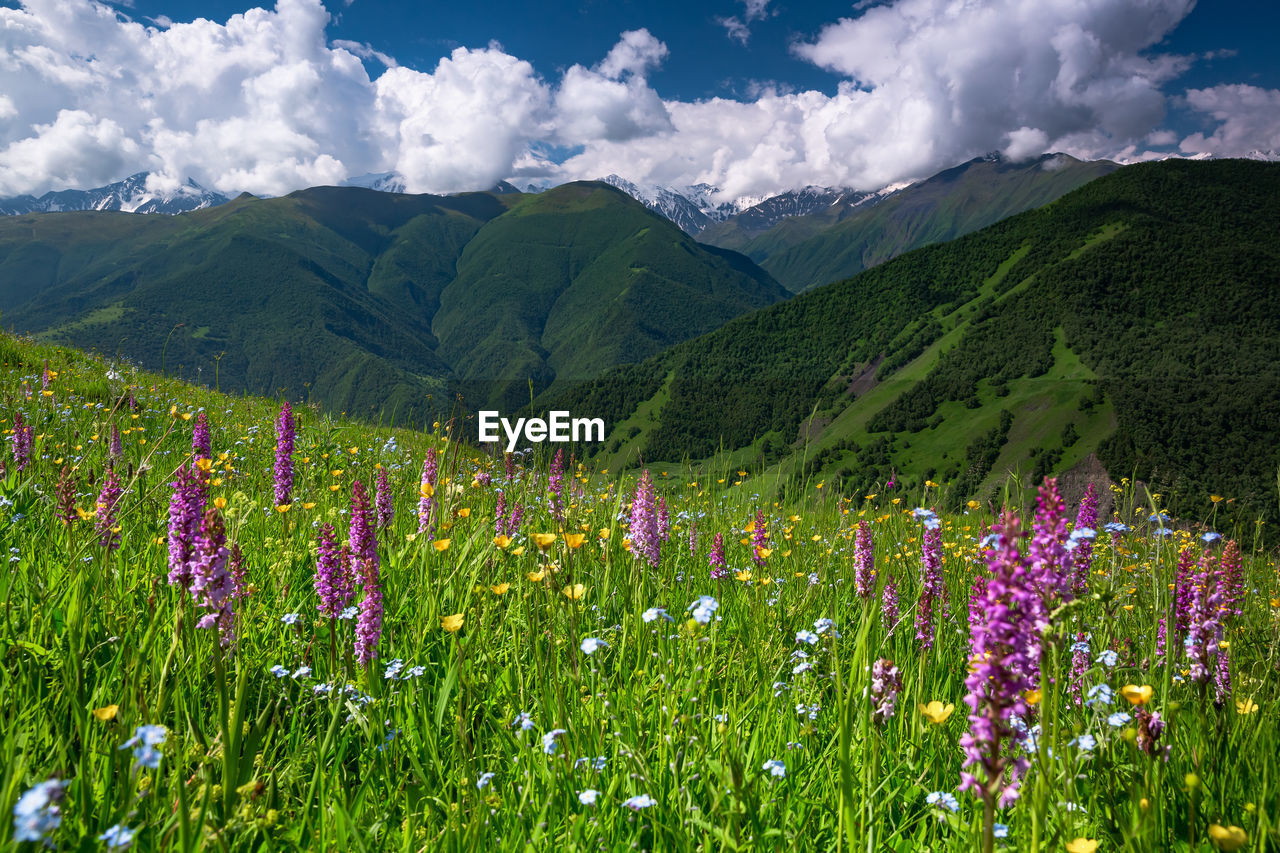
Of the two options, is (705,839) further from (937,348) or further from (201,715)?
(937,348)

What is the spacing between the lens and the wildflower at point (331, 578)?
9.93ft

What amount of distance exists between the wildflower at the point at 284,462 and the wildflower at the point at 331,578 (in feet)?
8.95

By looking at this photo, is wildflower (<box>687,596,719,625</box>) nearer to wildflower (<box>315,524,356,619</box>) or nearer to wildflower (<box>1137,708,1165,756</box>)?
wildflower (<box>1137,708,1165,756</box>)

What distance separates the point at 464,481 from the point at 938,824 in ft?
16.8

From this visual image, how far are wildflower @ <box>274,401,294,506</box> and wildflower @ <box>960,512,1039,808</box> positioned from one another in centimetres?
547

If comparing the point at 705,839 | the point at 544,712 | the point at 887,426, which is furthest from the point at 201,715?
the point at 887,426

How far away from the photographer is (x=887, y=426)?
156375 millimetres

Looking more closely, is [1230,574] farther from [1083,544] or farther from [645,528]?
[645,528]

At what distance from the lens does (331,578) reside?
121 inches

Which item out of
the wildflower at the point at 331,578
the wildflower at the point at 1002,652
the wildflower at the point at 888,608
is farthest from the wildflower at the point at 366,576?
the wildflower at the point at 888,608

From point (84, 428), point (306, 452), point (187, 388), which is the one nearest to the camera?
point (84, 428)

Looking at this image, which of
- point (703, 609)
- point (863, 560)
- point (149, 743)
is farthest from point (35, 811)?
point (863, 560)

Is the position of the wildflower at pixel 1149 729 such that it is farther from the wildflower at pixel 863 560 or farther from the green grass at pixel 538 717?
the wildflower at pixel 863 560

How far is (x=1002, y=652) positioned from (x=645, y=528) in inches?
132
